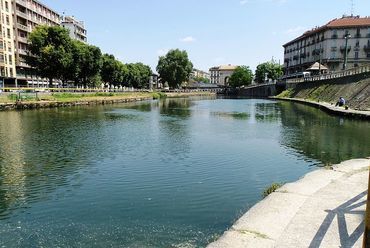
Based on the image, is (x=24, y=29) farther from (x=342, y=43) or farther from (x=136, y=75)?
(x=342, y=43)

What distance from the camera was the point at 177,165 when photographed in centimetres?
1912

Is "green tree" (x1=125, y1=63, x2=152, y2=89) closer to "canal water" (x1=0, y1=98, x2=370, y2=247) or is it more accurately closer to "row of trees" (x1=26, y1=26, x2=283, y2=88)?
"row of trees" (x1=26, y1=26, x2=283, y2=88)

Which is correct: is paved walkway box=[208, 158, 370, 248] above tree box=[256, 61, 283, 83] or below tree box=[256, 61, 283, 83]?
below

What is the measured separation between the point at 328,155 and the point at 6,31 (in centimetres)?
8684

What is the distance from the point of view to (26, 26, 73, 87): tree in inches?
2926

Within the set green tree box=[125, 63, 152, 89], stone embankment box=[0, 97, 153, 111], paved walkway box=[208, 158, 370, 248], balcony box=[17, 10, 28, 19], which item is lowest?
paved walkway box=[208, 158, 370, 248]

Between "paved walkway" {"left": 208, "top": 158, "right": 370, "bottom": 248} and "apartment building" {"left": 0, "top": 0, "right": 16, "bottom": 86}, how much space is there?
86.0 metres

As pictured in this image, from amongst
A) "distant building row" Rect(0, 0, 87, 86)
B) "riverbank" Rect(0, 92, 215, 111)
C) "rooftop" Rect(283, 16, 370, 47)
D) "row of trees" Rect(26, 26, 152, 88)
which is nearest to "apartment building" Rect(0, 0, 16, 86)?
"distant building row" Rect(0, 0, 87, 86)

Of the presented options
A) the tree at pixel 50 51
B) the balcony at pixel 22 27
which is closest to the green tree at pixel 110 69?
the balcony at pixel 22 27

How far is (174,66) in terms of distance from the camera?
16662 cm

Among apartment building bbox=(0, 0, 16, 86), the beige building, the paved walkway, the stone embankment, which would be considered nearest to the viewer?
the paved walkway

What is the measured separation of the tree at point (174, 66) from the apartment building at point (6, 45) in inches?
3391

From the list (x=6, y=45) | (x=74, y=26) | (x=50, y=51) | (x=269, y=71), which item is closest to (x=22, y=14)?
(x=6, y=45)

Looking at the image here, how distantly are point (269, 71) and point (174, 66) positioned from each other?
5478cm
